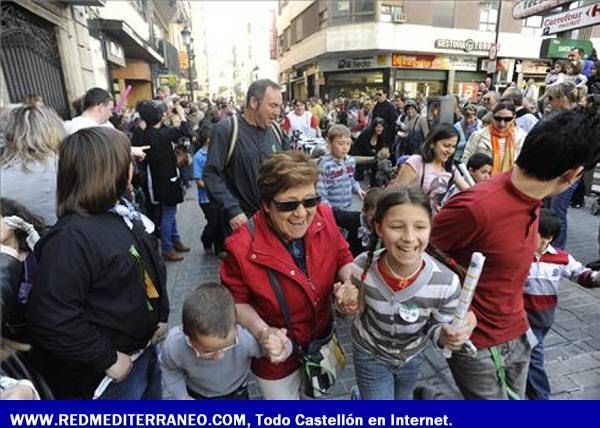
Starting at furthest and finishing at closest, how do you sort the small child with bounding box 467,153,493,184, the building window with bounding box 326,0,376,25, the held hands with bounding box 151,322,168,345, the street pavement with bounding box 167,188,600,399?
the building window with bounding box 326,0,376,25, the small child with bounding box 467,153,493,184, the street pavement with bounding box 167,188,600,399, the held hands with bounding box 151,322,168,345

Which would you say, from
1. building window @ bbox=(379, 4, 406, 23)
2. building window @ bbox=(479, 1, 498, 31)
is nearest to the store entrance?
building window @ bbox=(379, 4, 406, 23)

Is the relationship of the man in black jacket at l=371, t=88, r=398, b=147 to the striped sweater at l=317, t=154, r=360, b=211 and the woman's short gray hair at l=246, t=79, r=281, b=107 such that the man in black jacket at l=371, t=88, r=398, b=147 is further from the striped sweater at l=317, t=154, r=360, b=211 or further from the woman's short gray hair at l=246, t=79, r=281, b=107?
the woman's short gray hair at l=246, t=79, r=281, b=107

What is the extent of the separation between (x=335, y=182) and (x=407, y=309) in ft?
7.54

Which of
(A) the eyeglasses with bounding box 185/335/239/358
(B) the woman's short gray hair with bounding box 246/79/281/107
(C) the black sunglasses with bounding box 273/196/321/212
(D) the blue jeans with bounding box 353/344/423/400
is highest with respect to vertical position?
(B) the woman's short gray hair with bounding box 246/79/281/107

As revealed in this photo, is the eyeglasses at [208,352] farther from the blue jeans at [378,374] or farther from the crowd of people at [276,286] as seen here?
the blue jeans at [378,374]

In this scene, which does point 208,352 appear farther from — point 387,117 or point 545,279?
point 387,117

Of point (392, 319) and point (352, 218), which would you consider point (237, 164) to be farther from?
point (392, 319)

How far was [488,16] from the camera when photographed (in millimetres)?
27047

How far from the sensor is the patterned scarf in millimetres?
4203

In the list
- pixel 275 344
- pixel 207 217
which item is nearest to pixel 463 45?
pixel 207 217

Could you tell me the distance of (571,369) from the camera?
10.0 ft

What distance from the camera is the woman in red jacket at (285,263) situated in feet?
5.80

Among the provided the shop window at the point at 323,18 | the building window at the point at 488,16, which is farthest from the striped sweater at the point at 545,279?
the building window at the point at 488,16

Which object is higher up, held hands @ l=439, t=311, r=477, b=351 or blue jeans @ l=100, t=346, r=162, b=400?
held hands @ l=439, t=311, r=477, b=351
